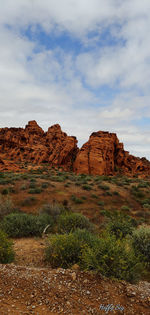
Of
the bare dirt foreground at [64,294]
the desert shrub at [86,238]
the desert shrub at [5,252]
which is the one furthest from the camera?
the desert shrub at [86,238]

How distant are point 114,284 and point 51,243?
7.36 feet

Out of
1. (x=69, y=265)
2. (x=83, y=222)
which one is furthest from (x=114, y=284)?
(x=83, y=222)

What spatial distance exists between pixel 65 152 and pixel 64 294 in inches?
2057

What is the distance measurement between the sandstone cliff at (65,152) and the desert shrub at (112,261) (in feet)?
128

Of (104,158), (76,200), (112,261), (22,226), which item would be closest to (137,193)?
(76,200)

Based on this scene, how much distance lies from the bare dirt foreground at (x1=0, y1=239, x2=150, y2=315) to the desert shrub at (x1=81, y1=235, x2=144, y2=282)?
198mm

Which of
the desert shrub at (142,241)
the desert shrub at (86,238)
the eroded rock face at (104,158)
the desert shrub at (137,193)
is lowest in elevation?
the desert shrub at (137,193)

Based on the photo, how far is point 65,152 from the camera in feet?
182

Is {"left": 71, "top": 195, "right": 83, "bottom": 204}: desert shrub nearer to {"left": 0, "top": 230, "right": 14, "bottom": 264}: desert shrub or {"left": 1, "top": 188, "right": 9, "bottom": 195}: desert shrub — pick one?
{"left": 1, "top": 188, "right": 9, "bottom": 195}: desert shrub

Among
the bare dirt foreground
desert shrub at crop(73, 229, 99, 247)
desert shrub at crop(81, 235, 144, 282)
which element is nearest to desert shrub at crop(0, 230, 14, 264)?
the bare dirt foreground

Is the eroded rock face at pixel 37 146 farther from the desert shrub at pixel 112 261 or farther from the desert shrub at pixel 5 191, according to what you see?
the desert shrub at pixel 112 261

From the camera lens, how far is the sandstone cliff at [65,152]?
45406mm

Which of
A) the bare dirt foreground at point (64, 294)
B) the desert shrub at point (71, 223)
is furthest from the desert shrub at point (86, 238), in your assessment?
the desert shrub at point (71, 223)

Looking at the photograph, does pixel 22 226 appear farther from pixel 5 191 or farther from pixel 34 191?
pixel 5 191
